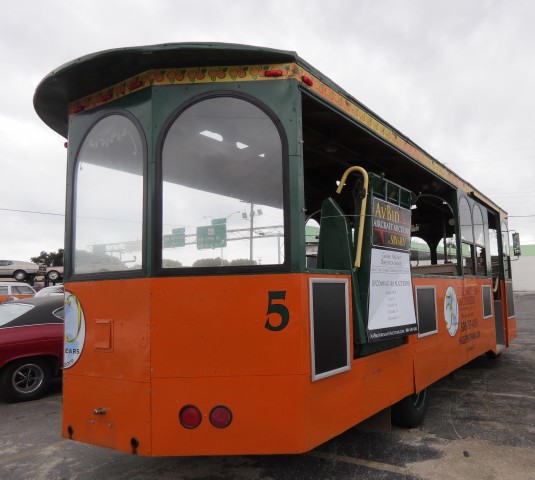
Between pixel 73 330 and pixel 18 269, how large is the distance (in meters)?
29.6

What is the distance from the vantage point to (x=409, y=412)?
14.6 feet

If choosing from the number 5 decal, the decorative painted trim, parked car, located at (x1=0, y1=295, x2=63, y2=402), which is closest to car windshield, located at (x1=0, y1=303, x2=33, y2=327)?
parked car, located at (x1=0, y1=295, x2=63, y2=402)

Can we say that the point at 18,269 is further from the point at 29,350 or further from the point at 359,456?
the point at 359,456

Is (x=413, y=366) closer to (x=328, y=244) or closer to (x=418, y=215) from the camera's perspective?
(x=328, y=244)

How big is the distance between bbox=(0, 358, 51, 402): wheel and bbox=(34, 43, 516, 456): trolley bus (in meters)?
3.71

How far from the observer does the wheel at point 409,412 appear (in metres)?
4.44

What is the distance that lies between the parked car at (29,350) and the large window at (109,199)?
3.79 m

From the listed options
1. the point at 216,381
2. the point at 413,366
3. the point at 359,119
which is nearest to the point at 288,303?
the point at 216,381

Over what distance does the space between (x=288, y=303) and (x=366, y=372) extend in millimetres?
1049

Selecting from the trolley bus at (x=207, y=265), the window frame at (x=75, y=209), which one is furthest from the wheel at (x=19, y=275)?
the window frame at (x=75, y=209)

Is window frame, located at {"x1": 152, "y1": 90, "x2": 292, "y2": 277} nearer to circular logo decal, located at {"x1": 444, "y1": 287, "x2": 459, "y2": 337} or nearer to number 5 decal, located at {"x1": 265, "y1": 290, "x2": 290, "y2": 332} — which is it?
number 5 decal, located at {"x1": 265, "y1": 290, "x2": 290, "y2": 332}

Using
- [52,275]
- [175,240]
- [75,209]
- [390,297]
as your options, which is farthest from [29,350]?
[52,275]

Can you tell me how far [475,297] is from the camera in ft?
20.2

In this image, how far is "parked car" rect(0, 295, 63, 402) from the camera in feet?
20.6
